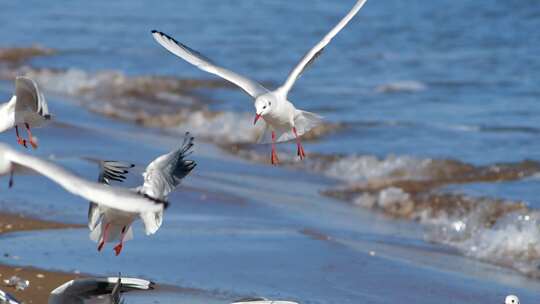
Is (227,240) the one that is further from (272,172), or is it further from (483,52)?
(483,52)

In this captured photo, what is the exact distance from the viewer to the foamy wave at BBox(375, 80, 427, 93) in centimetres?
1691

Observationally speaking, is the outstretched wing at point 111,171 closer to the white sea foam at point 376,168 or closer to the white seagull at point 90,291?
the white seagull at point 90,291

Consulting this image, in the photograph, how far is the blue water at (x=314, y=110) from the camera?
7707mm

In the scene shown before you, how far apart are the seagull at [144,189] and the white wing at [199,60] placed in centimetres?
111

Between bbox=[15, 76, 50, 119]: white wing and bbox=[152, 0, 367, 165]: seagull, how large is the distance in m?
0.87

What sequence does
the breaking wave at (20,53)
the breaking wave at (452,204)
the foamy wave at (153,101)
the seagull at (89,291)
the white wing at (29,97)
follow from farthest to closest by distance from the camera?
the breaking wave at (20,53), the foamy wave at (153,101), the breaking wave at (452,204), the white wing at (29,97), the seagull at (89,291)

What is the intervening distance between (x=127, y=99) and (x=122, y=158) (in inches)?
228

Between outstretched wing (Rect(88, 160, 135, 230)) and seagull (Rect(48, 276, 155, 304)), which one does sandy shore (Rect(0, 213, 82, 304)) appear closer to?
outstretched wing (Rect(88, 160, 135, 230))

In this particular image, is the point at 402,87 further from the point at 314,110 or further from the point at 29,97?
the point at 29,97

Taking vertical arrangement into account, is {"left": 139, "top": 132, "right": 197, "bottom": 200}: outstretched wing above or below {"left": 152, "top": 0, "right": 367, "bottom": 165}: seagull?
below

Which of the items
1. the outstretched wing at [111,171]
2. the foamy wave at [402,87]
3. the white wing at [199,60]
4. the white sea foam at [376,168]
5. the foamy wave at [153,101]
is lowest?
the outstretched wing at [111,171]

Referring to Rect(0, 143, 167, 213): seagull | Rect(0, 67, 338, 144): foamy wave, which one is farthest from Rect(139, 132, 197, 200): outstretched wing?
Rect(0, 67, 338, 144): foamy wave

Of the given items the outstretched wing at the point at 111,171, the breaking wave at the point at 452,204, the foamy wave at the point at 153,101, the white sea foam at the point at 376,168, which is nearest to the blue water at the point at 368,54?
the white sea foam at the point at 376,168

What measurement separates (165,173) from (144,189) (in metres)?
0.20
